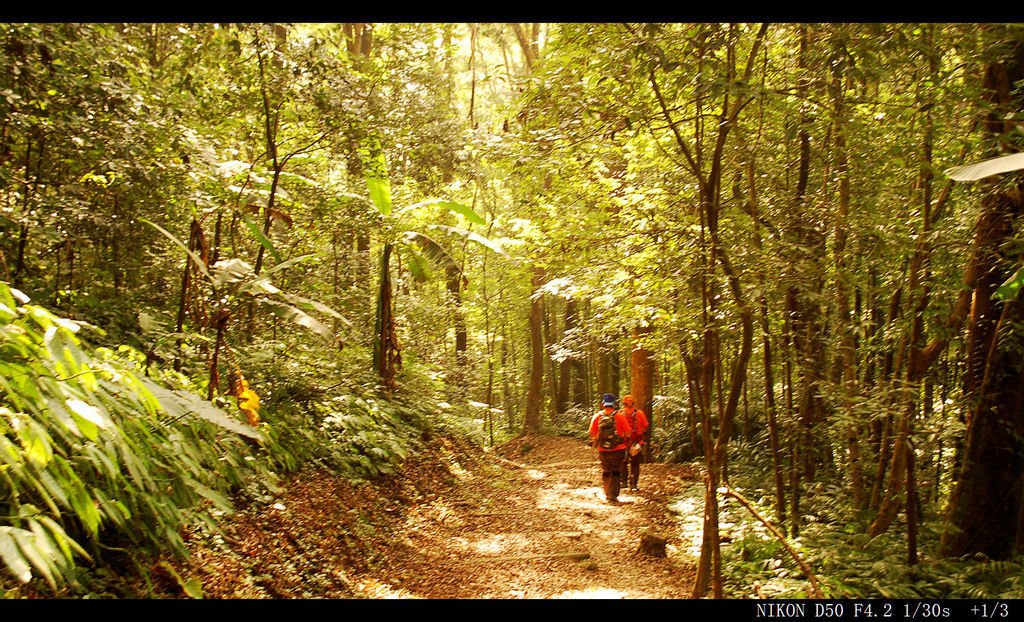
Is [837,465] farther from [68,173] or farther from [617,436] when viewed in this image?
[68,173]

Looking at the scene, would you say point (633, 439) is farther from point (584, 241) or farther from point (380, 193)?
point (380, 193)

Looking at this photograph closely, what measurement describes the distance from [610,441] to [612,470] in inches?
22.2

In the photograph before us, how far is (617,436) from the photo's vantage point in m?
9.42

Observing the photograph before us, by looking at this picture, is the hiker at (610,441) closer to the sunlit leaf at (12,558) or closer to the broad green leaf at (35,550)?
the broad green leaf at (35,550)

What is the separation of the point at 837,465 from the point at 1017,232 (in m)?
5.99

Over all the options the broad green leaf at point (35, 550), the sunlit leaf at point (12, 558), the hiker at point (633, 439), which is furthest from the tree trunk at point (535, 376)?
the sunlit leaf at point (12, 558)

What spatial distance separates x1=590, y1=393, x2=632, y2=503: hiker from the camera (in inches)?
369

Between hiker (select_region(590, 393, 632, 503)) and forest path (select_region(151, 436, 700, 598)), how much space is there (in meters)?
0.39

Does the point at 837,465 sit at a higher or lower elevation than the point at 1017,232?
lower

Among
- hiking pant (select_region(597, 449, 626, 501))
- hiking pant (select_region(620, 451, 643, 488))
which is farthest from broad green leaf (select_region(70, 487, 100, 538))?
hiking pant (select_region(620, 451, 643, 488))

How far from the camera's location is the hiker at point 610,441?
938 centimetres

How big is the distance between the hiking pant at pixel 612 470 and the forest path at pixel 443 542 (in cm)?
26

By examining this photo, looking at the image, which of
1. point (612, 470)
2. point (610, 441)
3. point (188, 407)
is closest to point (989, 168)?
point (188, 407)
